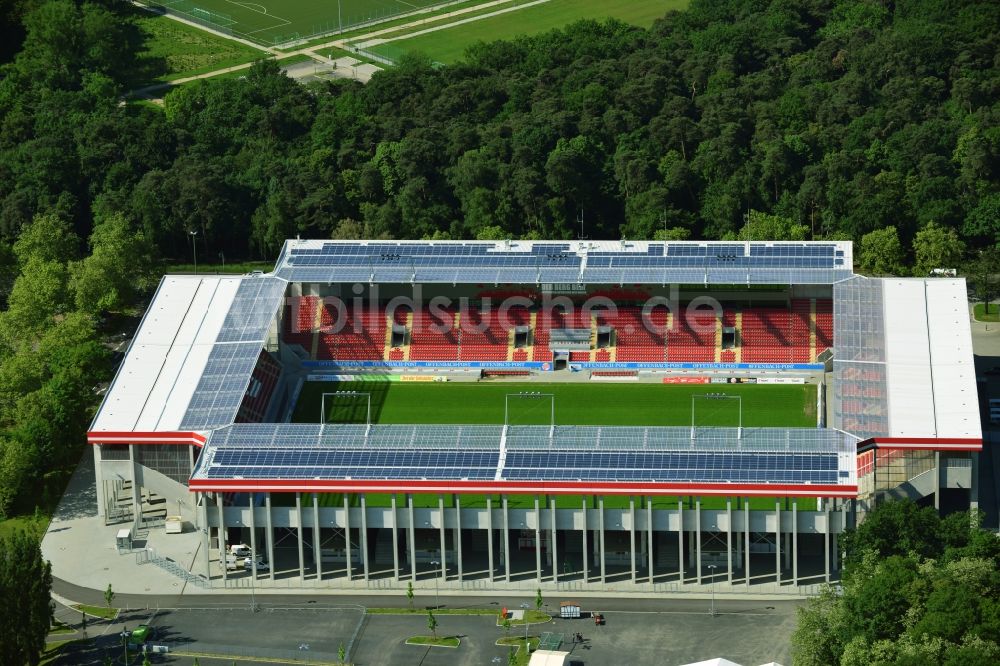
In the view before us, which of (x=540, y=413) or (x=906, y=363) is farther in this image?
(x=540, y=413)

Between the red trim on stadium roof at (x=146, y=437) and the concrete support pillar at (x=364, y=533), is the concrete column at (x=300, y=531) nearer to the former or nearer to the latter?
the concrete support pillar at (x=364, y=533)

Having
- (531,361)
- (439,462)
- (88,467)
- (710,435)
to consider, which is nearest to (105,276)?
(88,467)

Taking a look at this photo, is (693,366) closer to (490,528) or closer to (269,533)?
(490,528)

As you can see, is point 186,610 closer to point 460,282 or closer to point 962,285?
point 460,282

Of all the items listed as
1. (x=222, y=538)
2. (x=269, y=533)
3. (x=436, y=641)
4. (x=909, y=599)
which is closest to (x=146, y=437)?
(x=222, y=538)

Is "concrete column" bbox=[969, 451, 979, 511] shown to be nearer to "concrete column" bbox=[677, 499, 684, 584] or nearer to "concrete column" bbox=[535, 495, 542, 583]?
"concrete column" bbox=[677, 499, 684, 584]

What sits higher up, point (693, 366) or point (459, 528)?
point (693, 366)
